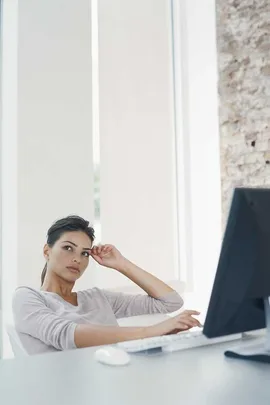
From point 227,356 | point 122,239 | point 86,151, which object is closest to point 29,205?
point 86,151

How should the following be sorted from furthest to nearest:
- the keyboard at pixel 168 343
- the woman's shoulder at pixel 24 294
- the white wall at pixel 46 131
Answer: the white wall at pixel 46 131 → the woman's shoulder at pixel 24 294 → the keyboard at pixel 168 343

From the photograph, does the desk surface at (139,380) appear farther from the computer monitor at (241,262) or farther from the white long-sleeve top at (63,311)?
the white long-sleeve top at (63,311)

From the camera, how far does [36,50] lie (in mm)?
3152

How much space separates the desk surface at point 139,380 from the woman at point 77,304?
1.25ft

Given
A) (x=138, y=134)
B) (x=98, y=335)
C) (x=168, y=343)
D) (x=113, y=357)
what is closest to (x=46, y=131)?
→ (x=138, y=134)

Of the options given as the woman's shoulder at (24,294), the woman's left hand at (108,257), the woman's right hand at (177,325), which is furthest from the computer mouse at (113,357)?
the woman's left hand at (108,257)

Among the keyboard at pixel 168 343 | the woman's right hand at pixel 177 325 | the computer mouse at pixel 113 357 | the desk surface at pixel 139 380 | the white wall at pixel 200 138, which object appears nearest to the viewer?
the desk surface at pixel 139 380

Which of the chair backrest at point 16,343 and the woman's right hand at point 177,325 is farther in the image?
the chair backrest at point 16,343

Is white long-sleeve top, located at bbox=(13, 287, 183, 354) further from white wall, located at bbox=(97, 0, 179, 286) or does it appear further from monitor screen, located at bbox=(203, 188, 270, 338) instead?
white wall, located at bbox=(97, 0, 179, 286)

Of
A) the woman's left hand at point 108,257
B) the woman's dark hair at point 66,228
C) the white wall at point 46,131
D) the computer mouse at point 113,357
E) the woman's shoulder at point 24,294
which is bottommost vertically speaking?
the computer mouse at point 113,357

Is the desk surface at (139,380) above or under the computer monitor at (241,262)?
under

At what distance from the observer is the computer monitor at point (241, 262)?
3.60 ft

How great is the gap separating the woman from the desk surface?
0.38 meters

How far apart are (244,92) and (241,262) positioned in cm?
276
